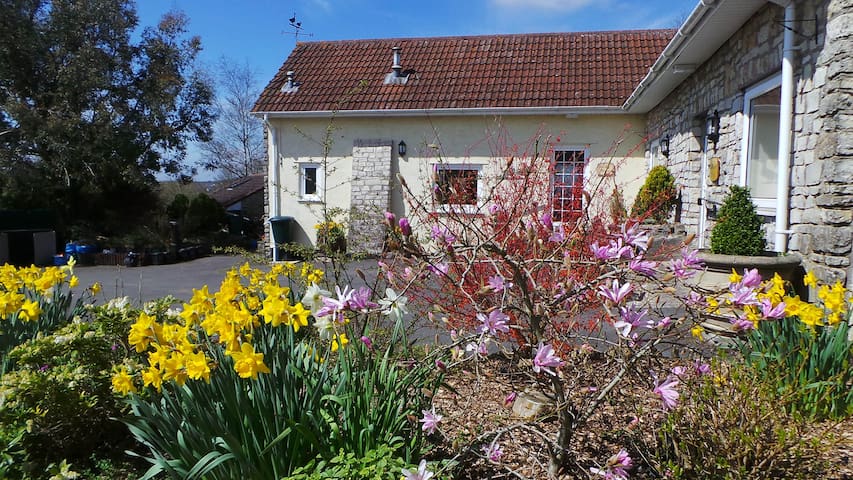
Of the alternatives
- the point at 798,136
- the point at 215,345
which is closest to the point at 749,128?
the point at 798,136

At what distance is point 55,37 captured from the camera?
13.8 metres

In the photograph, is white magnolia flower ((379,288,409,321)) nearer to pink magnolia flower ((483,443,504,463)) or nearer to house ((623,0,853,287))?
pink magnolia flower ((483,443,504,463))

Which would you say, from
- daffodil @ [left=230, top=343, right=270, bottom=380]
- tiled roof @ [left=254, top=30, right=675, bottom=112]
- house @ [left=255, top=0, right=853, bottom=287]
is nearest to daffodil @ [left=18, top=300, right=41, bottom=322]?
daffodil @ [left=230, top=343, right=270, bottom=380]

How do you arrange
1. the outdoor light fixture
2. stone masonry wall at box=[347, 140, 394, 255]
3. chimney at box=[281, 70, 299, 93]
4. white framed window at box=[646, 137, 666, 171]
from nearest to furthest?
the outdoor light fixture < white framed window at box=[646, 137, 666, 171] < stone masonry wall at box=[347, 140, 394, 255] < chimney at box=[281, 70, 299, 93]

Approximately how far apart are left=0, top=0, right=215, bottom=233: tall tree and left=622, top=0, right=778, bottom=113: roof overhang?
12.8m

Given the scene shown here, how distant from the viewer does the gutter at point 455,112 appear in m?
11.0

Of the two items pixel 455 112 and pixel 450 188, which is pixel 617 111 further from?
pixel 450 188

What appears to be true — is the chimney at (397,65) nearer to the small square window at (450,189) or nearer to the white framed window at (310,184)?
the white framed window at (310,184)

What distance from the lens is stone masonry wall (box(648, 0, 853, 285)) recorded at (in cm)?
408

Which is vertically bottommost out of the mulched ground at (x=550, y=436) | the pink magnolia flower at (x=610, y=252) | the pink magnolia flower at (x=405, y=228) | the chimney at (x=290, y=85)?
the mulched ground at (x=550, y=436)

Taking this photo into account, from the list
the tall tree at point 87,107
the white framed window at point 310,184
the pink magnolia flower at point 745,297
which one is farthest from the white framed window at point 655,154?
the tall tree at point 87,107

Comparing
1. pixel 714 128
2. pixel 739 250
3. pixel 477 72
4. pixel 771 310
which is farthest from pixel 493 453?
pixel 477 72

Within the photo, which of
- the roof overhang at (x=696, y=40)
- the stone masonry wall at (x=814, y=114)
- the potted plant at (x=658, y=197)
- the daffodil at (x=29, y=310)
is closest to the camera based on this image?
the daffodil at (x=29, y=310)

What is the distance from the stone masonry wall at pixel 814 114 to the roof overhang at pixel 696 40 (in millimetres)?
150
